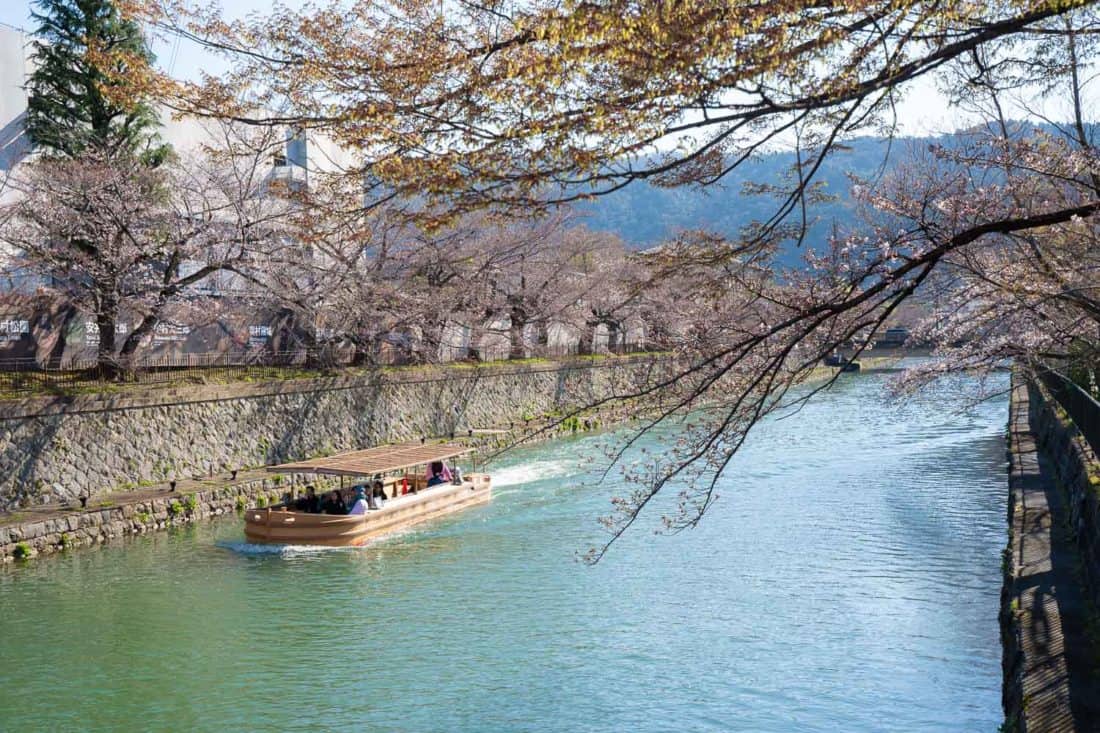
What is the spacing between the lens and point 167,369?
1997cm

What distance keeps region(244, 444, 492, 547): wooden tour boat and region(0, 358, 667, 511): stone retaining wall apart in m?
2.15

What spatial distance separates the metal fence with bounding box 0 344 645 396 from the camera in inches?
669

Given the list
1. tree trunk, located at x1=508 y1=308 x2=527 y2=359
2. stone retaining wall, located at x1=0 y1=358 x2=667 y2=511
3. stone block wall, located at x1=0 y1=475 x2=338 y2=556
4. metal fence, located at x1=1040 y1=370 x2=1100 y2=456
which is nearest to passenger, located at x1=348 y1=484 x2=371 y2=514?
stone block wall, located at x1=0 y1=475 x2=338 y2=556

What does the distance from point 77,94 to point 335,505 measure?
9998 mm

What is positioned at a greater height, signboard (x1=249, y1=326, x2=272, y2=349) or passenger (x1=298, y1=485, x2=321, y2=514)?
signboard (x1=249, y1=326, x2=272, y2=349)

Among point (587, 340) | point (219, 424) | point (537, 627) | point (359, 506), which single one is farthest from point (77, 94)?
point (587, 340)

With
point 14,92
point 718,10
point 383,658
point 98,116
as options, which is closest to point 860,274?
point 718,10

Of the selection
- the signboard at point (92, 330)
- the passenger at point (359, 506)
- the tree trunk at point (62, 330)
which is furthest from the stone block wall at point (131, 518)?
the tree trunk at point (62, 330)

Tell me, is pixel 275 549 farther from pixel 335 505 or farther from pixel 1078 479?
pixel 1078 479

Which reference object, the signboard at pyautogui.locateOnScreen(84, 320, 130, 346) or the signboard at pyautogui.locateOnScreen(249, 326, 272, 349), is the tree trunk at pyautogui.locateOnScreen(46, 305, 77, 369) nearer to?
the signboard at pyautogui.locateOnScreen(84, 320, 130, 346)

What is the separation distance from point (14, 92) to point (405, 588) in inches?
567

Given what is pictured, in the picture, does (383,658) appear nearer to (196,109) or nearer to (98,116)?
(196,109)

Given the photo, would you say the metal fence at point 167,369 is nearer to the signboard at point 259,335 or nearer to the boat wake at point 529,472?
the signboard at point 259,335

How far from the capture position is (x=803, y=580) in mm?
12820
